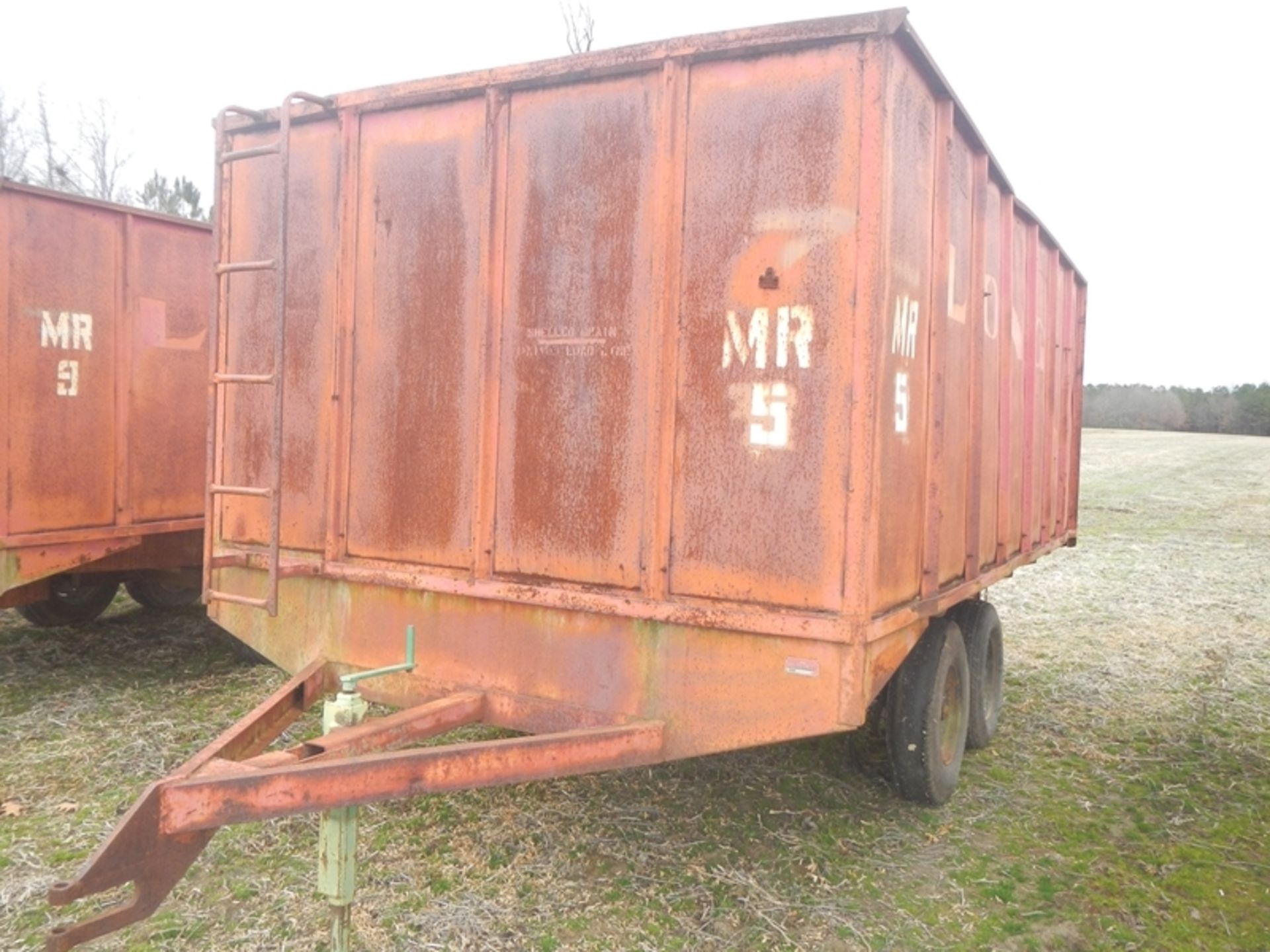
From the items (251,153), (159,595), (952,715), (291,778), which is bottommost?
(159,595)

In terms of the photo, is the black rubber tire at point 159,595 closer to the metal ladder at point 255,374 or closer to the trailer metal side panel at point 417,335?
the metal ladder at point 255,374

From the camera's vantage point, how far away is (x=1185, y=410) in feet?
202

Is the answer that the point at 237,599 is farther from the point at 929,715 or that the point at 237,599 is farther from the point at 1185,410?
the point at 1185,410

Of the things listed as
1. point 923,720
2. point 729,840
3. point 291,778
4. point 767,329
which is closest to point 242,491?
point 291,778

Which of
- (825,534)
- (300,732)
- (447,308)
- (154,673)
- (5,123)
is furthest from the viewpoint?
(5,123)

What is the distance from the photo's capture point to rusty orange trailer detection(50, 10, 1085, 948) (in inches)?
135

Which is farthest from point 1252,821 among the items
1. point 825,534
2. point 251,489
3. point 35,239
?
point 35,239

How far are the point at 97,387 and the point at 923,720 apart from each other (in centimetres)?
534

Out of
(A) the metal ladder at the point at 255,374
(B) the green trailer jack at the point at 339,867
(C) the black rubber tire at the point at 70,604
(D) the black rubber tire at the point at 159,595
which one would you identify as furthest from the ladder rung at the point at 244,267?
(D) the black rubber tire at the point at 159,595

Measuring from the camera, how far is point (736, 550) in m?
3.60

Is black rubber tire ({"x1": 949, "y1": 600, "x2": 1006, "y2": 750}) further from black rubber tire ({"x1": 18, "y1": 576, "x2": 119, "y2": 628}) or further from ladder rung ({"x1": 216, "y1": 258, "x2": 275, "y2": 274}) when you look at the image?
black rubber tire ({"x1": 18, "y1": 576, "x2": 119, "y2": 628})

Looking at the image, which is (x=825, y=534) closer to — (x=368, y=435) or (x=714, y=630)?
(x=714, y=630)

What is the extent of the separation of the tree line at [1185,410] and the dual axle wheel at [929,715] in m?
60.3

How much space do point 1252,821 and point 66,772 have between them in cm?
581
